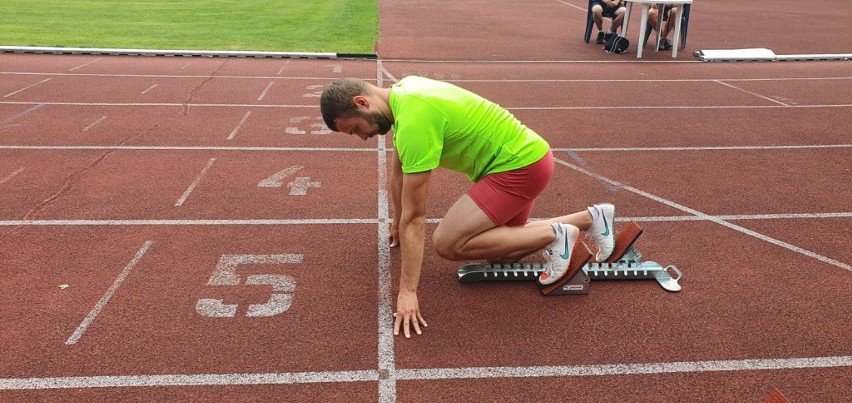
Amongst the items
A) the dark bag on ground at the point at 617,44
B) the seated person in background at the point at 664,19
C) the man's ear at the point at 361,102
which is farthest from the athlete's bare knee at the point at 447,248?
the seated person in background at the point at 664,19

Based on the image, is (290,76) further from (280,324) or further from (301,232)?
(280,324)

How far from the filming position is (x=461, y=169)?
12.6 ft

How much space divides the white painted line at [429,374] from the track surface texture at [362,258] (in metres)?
0.02

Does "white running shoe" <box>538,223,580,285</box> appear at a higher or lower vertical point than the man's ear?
lower

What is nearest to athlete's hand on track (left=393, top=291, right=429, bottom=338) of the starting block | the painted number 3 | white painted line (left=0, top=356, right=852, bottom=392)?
white painted line (left=0, top=356, right=852, bottom=392)

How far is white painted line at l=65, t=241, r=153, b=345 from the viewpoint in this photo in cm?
353

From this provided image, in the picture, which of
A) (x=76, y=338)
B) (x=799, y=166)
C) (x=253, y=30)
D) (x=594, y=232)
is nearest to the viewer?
(x=76, y=338)

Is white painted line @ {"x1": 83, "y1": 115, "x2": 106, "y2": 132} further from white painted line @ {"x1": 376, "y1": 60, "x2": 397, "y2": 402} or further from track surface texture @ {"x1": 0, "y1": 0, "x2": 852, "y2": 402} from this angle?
white painted line @ {"x1": 376, "y1": 60, "x2": 397, "y2": 402}

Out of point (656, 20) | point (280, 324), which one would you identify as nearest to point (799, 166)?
point (280, 324)

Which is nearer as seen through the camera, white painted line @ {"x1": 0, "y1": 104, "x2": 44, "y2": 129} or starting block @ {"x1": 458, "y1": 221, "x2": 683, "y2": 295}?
starting block @ {"x1": 458, "y1": 221, "x2": 683, "y2": 295}

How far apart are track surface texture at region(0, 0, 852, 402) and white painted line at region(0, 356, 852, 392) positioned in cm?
2

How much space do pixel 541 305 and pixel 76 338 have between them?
278 cm

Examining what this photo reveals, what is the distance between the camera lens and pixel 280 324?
365cm

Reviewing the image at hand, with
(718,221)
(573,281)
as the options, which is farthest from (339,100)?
(718,221)
